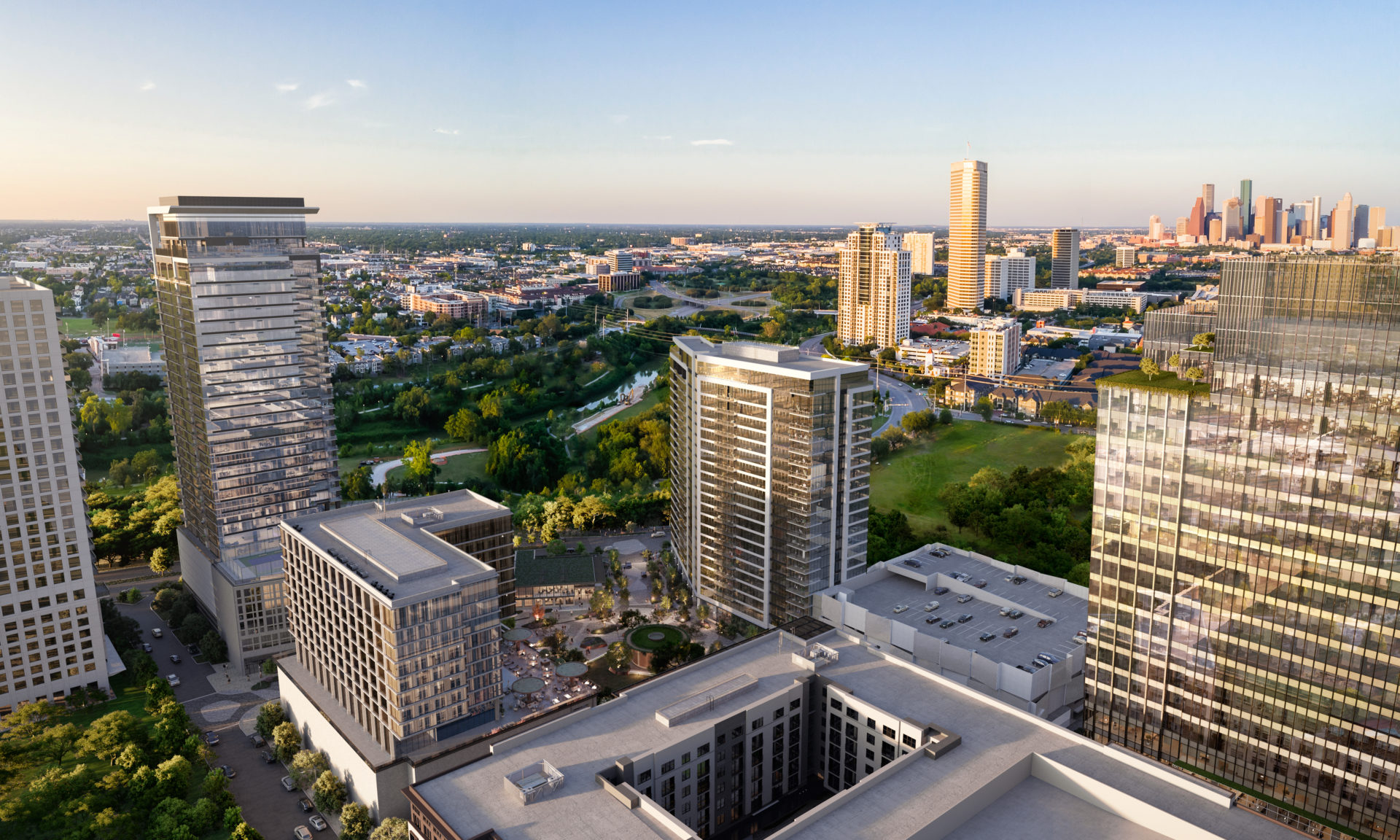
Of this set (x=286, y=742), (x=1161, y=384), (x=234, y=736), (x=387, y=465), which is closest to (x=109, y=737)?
(x=234, y=736)

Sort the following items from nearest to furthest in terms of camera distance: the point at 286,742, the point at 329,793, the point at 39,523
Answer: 1. the point at 329,793
2. the point at 286,742
3. the point at 39,523

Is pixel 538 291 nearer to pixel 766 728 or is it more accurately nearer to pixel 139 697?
pixel 139 697

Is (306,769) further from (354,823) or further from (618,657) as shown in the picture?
(618,657)

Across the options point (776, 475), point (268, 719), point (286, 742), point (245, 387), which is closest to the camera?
point (286, 742)

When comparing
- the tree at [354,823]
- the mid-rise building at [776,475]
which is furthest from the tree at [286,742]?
the mid-rise building at [776,475]

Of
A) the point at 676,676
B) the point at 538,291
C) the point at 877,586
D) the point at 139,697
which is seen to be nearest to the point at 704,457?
the point at 877,586

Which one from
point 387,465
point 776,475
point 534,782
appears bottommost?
point 387,465
